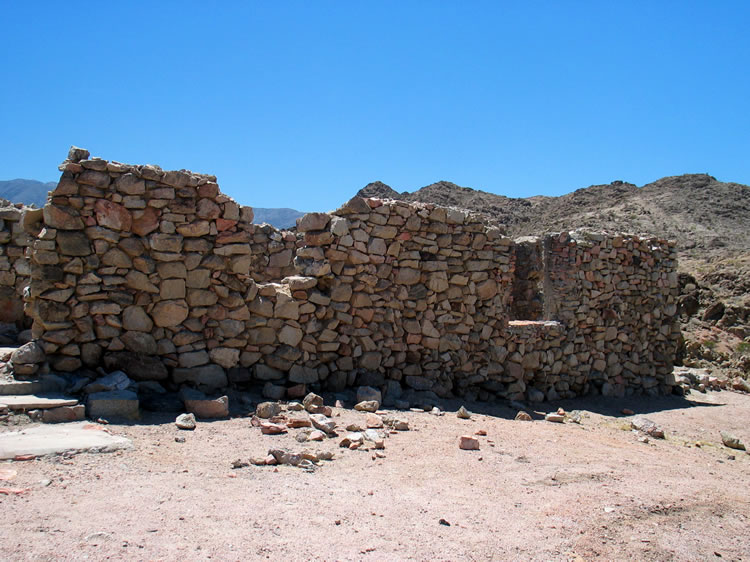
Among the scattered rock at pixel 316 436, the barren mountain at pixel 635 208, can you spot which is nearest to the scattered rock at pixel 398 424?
the scattered rock at pixel 316 436

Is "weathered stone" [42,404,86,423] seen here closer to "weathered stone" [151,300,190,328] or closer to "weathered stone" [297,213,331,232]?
"weathered stone" [151,300,190,328]

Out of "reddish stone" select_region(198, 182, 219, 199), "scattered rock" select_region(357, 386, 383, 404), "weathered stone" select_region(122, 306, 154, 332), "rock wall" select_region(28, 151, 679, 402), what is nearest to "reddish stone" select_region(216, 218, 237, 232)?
"rock wall" select_region(28, 151, 679, 402)

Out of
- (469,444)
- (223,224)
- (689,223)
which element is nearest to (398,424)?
(469,444)

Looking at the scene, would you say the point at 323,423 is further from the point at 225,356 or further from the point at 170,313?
the point at 170,313

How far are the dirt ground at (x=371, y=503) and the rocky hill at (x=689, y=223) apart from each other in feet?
36.5

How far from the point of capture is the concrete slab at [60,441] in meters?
4.28

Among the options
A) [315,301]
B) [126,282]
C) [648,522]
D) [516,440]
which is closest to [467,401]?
[516,440]

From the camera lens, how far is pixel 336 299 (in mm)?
7504

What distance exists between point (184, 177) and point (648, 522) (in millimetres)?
5503

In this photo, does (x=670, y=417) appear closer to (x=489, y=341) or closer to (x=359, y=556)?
(x=489, y=341)

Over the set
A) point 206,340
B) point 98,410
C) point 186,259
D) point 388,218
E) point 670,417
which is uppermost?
point 388,218

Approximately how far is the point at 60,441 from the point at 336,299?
12.2ft

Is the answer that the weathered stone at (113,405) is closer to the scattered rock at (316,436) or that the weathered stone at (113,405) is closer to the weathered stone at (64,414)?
the weathered stone at (64,414)

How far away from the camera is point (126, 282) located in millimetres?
6270
